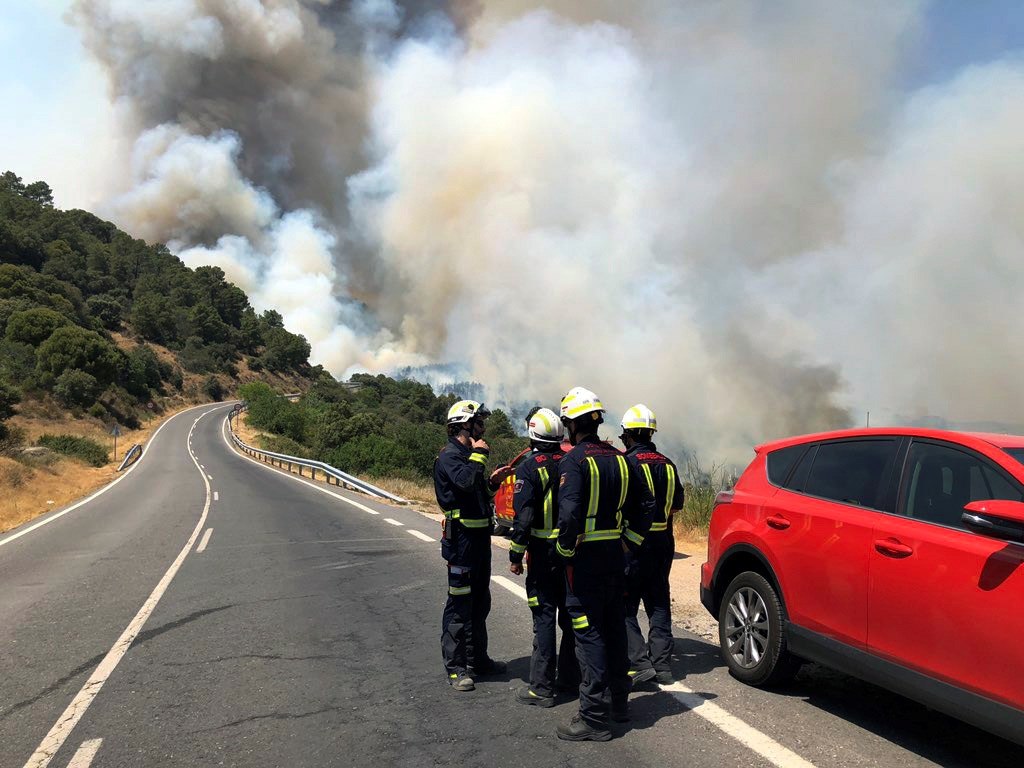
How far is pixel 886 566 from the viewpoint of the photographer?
11.0 feet

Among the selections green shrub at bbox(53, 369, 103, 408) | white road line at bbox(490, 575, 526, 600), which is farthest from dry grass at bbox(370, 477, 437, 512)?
green shrub at bbox(53, 369, 103, 408)

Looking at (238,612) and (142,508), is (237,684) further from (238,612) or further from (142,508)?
(142,508)

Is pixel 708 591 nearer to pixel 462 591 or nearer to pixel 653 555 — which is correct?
pixel 653 555

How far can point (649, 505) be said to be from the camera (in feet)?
13.1

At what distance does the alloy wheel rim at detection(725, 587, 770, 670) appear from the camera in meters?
4.27

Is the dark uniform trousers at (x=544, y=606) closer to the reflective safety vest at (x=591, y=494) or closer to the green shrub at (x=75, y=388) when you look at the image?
the reflective safety vest at (x=591, y=494)

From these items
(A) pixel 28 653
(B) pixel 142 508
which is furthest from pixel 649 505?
(B) pixel 142 508

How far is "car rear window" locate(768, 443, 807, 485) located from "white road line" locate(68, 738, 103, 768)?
164 inches

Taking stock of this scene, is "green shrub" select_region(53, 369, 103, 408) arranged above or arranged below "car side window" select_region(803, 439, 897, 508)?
above

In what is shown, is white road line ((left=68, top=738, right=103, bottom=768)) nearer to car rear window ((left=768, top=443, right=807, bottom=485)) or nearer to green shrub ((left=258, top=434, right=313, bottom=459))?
car rear window ((left=768, top=443, right=807, bottom=485))

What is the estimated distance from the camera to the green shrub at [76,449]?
→ 3670 cm

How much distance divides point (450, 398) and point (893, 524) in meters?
106

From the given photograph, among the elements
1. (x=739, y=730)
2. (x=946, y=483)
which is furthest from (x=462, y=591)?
(x=946, y=483)

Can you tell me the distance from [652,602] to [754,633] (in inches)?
26.9
